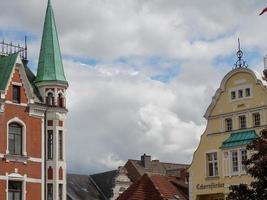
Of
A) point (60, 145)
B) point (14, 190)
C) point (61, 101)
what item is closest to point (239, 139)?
point (60, 145)

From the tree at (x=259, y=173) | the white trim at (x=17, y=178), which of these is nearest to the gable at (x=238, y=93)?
the white trim at (x=17, y=178)

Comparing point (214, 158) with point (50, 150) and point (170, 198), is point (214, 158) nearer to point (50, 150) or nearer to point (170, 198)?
point (170, 198)

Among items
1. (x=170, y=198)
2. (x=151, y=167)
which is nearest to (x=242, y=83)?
(x=170, y=198)

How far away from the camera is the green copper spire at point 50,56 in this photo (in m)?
57.7

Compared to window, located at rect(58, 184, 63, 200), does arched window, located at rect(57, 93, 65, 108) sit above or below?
above

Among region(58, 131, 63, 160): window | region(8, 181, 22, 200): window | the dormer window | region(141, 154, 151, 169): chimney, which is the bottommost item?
region(8, 181, 22, 200): window

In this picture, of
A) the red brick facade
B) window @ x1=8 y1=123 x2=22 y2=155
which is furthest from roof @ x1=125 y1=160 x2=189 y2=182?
window @ x1=8 y1=123 x2=22 y2=155

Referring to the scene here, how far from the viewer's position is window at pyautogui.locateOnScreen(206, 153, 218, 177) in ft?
199

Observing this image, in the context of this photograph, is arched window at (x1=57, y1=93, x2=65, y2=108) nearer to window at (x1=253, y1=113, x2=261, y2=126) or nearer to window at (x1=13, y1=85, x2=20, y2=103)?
window at (x1=13, y1=85, x2=20, y2=103)

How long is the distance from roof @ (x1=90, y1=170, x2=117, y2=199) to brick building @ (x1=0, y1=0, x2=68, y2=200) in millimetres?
26391

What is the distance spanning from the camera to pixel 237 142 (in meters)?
58.6

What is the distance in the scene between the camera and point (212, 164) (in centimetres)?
6116

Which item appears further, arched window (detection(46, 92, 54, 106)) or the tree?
arched window (detection(46, 92, 54, 106))

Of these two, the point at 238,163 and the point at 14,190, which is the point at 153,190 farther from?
the point at 14,190
